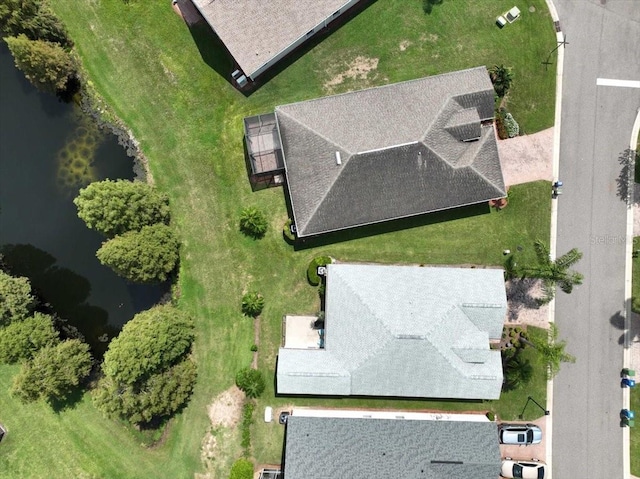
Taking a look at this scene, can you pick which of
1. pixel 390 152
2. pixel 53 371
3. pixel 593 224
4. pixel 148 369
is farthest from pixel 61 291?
pixel 593 224

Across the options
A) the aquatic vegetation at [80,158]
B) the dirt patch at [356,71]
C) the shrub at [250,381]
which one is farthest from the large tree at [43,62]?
the shrub at [250,381]

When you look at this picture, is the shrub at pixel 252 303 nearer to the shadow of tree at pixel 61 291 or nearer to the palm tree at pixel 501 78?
the shadow of tree at pixel 61 291

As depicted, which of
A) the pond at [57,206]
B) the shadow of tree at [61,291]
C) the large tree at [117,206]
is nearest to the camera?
the large tree at [117,206]

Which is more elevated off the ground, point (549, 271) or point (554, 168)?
point (554, 168)

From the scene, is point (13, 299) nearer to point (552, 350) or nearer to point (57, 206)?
point (57, 206)

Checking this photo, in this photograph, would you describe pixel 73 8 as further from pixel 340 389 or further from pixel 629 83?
pixel 629 83
